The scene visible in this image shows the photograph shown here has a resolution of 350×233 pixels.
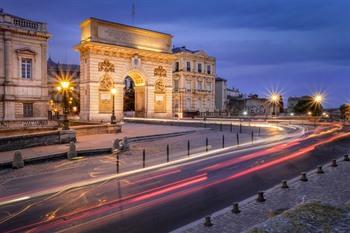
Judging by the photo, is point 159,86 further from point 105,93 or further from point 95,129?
point 95,129

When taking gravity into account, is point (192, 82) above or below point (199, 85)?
above

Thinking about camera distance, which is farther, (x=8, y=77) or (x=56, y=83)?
(x=56, y=83)

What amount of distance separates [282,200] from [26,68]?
3646 cm

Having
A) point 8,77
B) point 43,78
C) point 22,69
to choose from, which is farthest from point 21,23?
point 43,78

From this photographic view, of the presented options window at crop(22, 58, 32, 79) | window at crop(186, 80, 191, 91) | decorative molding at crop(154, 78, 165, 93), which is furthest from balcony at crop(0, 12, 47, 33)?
window at crop(186, 80, 191, 91)

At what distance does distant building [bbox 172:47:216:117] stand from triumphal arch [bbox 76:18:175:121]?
22672mm

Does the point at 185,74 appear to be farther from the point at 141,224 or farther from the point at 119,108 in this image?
the point at 141,224

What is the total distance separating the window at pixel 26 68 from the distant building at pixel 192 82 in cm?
3900

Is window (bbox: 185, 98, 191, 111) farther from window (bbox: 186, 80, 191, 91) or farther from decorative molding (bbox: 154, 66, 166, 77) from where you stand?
A: decorative molding (bbox: 154, 66, 166, 77)

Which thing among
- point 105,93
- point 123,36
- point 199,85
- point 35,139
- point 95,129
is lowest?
point 35,139

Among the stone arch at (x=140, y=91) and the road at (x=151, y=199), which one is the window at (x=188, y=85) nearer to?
the stone arch at (x=140, y=91)

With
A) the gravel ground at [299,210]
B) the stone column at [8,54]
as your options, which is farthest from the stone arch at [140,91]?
the gravel ground at [299,210]

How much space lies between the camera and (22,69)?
37.7m

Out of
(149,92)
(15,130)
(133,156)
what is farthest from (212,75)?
(133,156)
